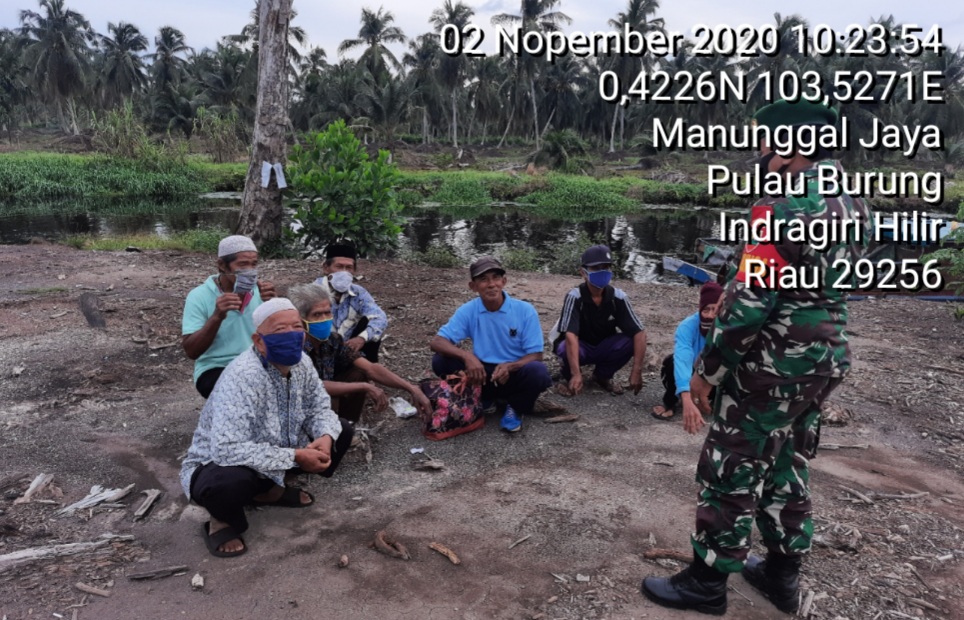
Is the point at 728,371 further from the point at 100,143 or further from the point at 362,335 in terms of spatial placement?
the point at 100,143

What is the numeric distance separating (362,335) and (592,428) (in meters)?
1.77

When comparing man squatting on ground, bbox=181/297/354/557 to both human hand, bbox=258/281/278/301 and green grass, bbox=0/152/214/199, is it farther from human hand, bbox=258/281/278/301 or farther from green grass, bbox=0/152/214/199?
green grass, bbox=0/152/214/199

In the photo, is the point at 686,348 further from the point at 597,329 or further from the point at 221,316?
the point at 221,316

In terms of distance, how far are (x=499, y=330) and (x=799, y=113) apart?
2.55 m

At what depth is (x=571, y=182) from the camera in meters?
33.5

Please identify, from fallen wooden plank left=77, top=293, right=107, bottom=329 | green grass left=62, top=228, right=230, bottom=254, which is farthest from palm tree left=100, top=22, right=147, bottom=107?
fallen wooden plank left=77, top=293, right=107, bottom=329

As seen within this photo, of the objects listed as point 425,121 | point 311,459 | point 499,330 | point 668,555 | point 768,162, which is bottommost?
point 668,555

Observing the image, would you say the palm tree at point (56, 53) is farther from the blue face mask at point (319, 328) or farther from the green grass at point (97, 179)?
the blue face mask at point (319, 328)

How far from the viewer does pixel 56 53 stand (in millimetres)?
46156

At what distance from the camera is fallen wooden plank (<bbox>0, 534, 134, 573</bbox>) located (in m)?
2.75

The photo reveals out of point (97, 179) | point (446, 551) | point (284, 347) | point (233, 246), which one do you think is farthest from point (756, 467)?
point (97, 179)

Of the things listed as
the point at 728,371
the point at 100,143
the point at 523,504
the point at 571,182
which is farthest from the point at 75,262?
the point at 571,182

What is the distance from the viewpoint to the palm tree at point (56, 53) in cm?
4600

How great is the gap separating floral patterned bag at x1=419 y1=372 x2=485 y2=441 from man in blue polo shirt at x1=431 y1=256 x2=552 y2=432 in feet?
0.34
